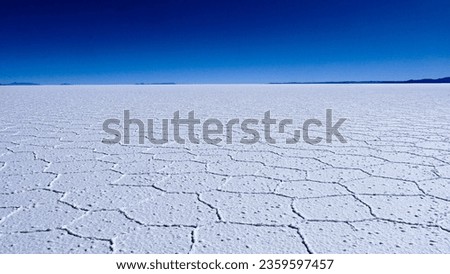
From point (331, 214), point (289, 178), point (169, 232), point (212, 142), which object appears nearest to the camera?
point (169, 232)

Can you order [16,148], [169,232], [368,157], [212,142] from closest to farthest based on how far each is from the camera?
[169,232] → [368,157] → [16,148] → [212,142]

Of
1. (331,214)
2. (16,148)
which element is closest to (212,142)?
(16,148)
